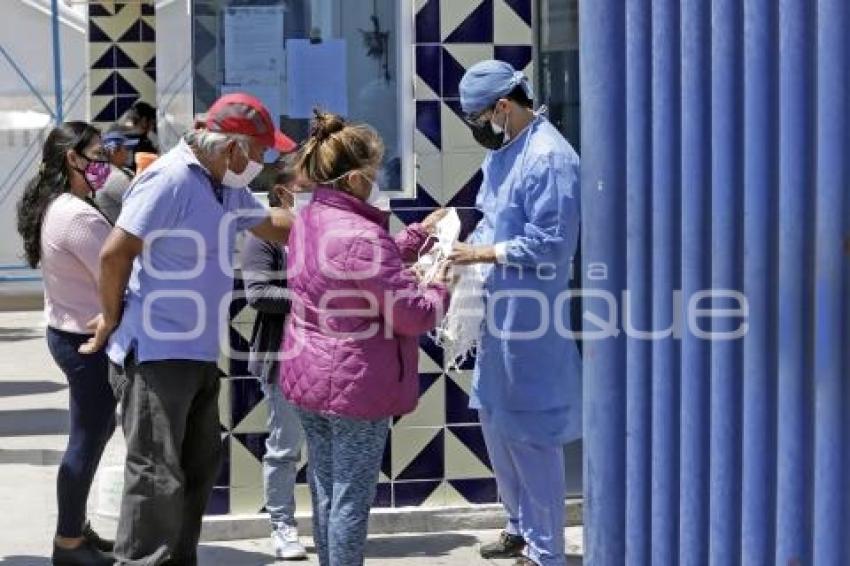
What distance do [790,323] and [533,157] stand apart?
2.95 metres

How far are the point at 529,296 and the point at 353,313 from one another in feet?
3.15

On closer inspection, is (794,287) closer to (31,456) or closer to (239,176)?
(239,176)

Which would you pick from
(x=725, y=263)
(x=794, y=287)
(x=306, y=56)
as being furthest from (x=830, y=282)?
(x=306, y=56)

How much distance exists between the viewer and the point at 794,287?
238 centimetres

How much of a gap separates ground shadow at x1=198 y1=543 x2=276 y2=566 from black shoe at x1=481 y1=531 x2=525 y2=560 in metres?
0.78

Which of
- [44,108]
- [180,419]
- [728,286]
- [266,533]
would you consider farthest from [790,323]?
[44,108]

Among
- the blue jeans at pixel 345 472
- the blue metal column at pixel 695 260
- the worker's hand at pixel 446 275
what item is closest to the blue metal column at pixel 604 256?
the blue metal column at pixel 695 260

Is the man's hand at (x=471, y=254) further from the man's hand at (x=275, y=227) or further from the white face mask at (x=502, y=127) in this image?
the man's hand at (x=275, y=227)

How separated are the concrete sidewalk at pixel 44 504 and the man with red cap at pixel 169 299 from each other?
1117 millimetres

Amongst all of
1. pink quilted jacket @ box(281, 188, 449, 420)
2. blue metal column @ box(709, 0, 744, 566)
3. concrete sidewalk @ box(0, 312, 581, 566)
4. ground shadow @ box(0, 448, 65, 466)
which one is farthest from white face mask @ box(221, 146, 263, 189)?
ground shadow @ box(0, 448, 65, 466)

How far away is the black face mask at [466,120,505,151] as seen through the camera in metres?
5.62

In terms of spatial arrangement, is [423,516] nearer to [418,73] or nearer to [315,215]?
[418,73]

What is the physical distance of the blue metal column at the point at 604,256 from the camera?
2.56 metres

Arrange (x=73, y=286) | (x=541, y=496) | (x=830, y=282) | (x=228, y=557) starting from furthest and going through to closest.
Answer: (x=228, y=557) < (x=73, y=286) < (x=541, y=496) < (x=830, y=282)
